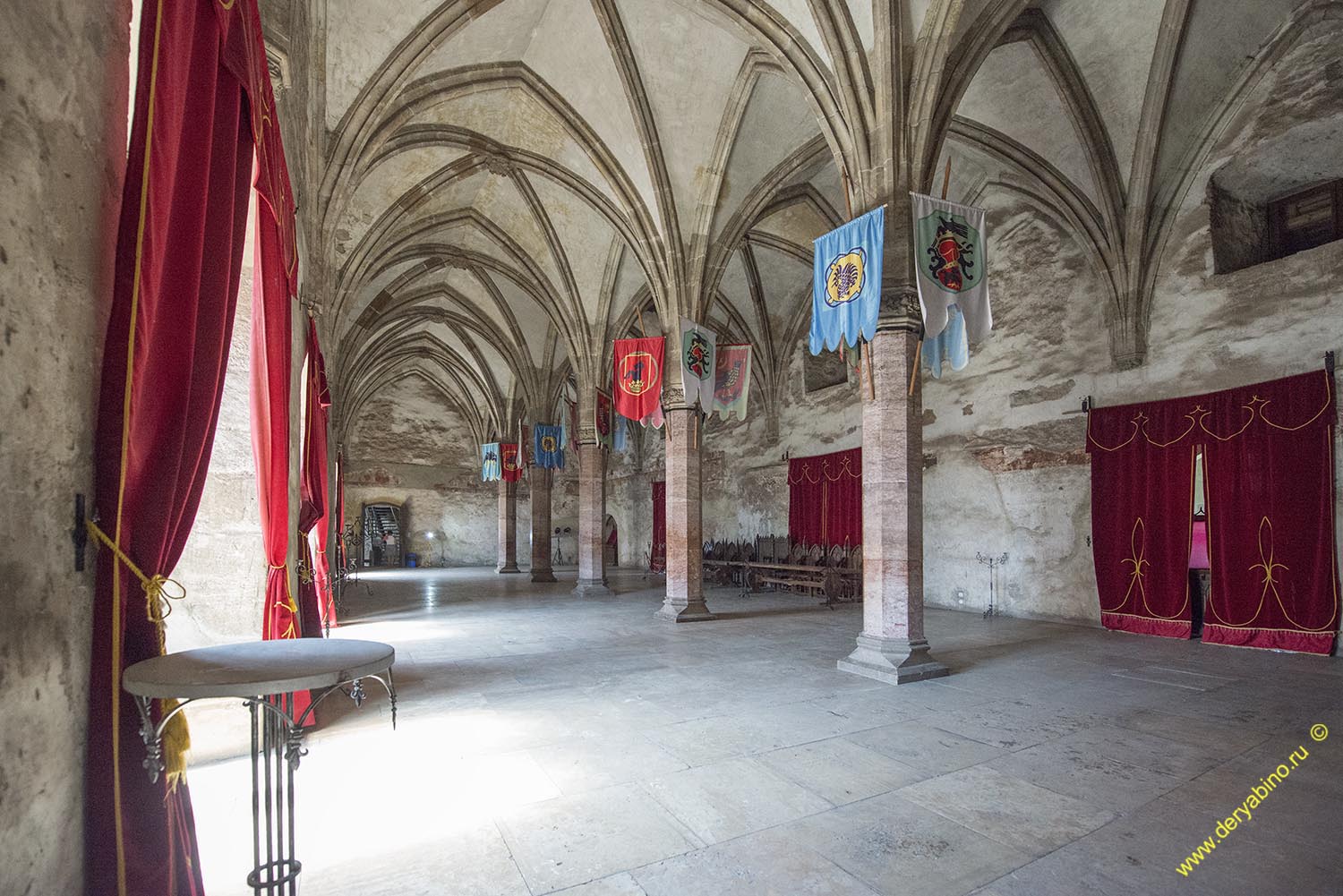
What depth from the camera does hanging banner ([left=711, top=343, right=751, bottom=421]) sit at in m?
10.8

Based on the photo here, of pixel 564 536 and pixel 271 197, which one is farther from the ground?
pixel 271 197

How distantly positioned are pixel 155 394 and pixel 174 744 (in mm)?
1055

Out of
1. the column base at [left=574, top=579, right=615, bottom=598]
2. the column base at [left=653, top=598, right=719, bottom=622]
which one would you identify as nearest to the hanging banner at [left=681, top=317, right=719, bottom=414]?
the column base at [left=653, top=598, right=719, bottom=622]

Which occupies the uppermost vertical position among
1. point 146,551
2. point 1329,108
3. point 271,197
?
point 1329,108

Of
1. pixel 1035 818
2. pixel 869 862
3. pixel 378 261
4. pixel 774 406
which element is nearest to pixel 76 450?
pixel 869 862

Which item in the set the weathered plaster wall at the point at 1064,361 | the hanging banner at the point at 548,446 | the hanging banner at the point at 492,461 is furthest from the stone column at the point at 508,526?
the weathered plaster wall at the point at 1064,361

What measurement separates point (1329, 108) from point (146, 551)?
11.6 m

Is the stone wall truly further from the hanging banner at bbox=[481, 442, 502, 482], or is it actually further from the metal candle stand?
the hanging banner at bbox=[481, 442, 502, 482]

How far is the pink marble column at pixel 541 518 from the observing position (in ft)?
58.3

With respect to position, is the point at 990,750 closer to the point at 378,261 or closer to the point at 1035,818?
the point at 1035,818

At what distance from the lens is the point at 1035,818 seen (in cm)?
329

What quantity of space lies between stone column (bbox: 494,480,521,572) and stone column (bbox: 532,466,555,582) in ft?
7.64

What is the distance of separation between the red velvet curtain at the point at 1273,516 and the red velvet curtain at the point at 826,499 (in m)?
5.93

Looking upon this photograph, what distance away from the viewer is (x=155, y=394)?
6.69 ft
